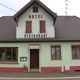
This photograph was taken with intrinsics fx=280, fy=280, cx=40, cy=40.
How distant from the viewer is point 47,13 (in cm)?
3341

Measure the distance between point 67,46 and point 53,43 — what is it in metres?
1.69

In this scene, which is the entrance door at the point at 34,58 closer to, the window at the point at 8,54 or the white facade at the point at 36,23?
the window at the point at 8,54

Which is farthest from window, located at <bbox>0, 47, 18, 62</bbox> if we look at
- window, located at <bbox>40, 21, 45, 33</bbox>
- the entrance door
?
window, located at <bbox>40, 21, 45, 33</bbox>

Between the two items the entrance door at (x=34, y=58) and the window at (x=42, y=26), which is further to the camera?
the window at (x=42, y=26)

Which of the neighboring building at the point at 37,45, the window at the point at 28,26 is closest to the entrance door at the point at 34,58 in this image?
A: the neighboring building at the point at 37,45

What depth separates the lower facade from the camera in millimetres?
32312

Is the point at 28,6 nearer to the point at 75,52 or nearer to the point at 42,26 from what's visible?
the point at 42,26

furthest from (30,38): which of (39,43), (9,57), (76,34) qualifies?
(76,34)

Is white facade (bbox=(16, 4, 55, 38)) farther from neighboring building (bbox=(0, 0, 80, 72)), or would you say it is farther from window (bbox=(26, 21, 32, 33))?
window (bbox=(26, 21, 32, 33))

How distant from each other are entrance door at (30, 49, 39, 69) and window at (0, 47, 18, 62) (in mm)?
1818

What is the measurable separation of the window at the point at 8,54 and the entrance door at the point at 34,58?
1.82 m

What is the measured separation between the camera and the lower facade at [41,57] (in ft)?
106

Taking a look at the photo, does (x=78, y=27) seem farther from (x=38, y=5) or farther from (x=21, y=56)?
(x=21, y=56)

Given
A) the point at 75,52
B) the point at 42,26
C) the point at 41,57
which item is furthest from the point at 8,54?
the point at 75,52
